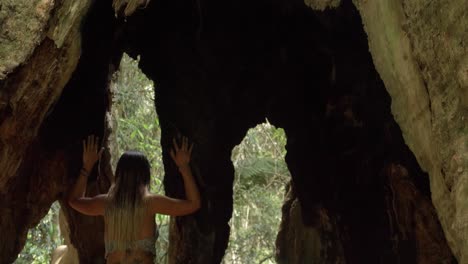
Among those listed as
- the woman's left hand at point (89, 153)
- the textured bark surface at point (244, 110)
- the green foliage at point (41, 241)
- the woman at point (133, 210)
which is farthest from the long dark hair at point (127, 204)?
the green foliage at point (41, 241)

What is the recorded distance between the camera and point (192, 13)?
6.81 metres

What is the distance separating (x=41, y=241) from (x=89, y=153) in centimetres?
514

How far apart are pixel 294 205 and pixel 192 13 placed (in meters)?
2.41

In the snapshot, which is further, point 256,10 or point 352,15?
point 256,10

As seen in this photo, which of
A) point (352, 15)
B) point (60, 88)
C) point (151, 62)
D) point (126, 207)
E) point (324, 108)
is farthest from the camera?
point (151, 62)

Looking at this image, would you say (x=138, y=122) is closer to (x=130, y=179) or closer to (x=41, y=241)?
(x=41, y=241)

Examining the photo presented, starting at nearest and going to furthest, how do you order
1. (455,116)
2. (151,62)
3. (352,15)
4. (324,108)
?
(455,116) → (352,15) → (324,108) → (151,62)

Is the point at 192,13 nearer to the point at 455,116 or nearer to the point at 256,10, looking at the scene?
the point at 256,10

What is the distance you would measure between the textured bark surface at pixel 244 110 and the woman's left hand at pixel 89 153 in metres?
0.10

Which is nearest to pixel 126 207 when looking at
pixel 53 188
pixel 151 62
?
pixel 53 188

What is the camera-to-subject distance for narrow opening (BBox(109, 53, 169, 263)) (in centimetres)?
996

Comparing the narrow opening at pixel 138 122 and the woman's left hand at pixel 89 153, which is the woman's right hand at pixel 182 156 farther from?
the narrow opening at pixel 138 122

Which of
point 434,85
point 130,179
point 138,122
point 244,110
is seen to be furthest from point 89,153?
point 138,122

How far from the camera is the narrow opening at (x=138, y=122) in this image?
32.7ft
